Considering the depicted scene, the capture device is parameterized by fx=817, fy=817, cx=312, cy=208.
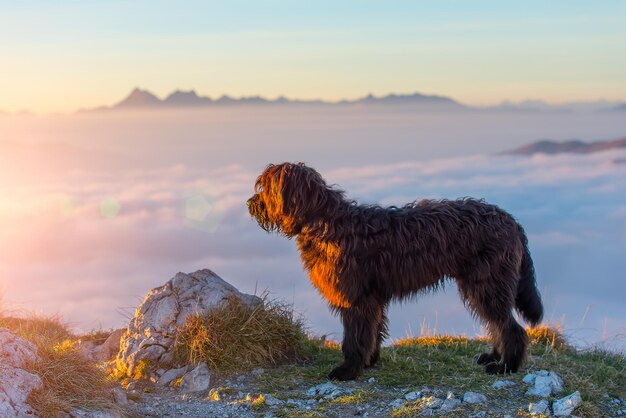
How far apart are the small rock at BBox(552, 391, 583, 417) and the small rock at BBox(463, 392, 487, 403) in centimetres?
69

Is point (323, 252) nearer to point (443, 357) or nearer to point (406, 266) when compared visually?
point (406, 266)

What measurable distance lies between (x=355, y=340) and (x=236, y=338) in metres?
1.43

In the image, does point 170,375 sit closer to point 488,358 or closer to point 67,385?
point 67,385

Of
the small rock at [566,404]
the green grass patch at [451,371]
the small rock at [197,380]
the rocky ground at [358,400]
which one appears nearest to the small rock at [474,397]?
the rocky ground at [358,400]

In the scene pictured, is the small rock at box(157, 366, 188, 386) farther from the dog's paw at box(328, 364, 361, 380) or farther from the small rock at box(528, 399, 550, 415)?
the small rock at box(528, 399, 550, 415)

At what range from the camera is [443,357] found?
10.1 metres

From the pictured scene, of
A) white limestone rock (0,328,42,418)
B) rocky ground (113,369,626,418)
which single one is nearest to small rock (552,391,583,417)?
rocky ground (113,369,626,418)

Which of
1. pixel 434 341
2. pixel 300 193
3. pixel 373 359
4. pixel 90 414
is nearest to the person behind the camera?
pixel 90 414

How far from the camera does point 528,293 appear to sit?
955 cm

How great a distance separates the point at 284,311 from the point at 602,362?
4317 mm

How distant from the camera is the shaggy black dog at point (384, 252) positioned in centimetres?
897

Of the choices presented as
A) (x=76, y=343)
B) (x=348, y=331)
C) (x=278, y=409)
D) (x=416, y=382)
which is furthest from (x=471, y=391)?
(x=76, y=343)

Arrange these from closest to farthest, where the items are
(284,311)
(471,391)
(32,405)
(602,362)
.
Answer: (32,405), (471,391), (284,311), (602,362)

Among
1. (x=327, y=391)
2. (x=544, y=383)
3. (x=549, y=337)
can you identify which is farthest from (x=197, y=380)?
(x=549, y=337)
